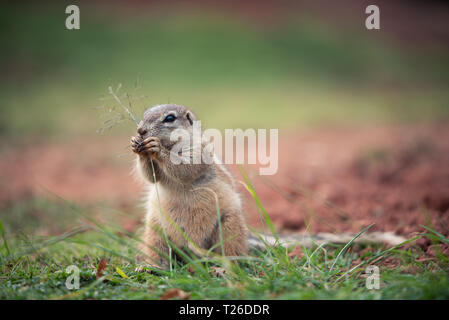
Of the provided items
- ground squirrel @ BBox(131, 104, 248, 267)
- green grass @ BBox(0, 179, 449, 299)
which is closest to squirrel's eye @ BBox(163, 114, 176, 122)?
ground squirrel @ BBox(131, 104, 248, 267)

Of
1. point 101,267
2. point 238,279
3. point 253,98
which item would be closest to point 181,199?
point 101,267

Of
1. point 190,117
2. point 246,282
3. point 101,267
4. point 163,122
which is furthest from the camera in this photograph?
point 190,117

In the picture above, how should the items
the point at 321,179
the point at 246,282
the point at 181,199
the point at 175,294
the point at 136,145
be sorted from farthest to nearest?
the point at 321,179 < the point at 181,199 < the point at 136,145 < the point at 246,282 < the point at 175,294

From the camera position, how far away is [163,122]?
11.7 ft

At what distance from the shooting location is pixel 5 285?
2682 mm

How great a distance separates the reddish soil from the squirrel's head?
0.32m

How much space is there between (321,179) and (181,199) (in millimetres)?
3555

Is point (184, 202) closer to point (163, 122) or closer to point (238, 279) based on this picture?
point (163, 122)

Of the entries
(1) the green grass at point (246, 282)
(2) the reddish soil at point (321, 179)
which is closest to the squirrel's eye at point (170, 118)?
(2) the reddish soil at point (321, 179)

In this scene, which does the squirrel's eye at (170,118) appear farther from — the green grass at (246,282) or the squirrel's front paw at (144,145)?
the green grass at (246,282)

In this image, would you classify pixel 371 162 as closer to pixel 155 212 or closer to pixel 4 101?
pixel 155 212

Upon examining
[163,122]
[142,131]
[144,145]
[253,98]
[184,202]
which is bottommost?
[184,202]

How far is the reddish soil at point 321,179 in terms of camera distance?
4617 mm

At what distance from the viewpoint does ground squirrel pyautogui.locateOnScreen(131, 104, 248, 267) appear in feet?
10.8
